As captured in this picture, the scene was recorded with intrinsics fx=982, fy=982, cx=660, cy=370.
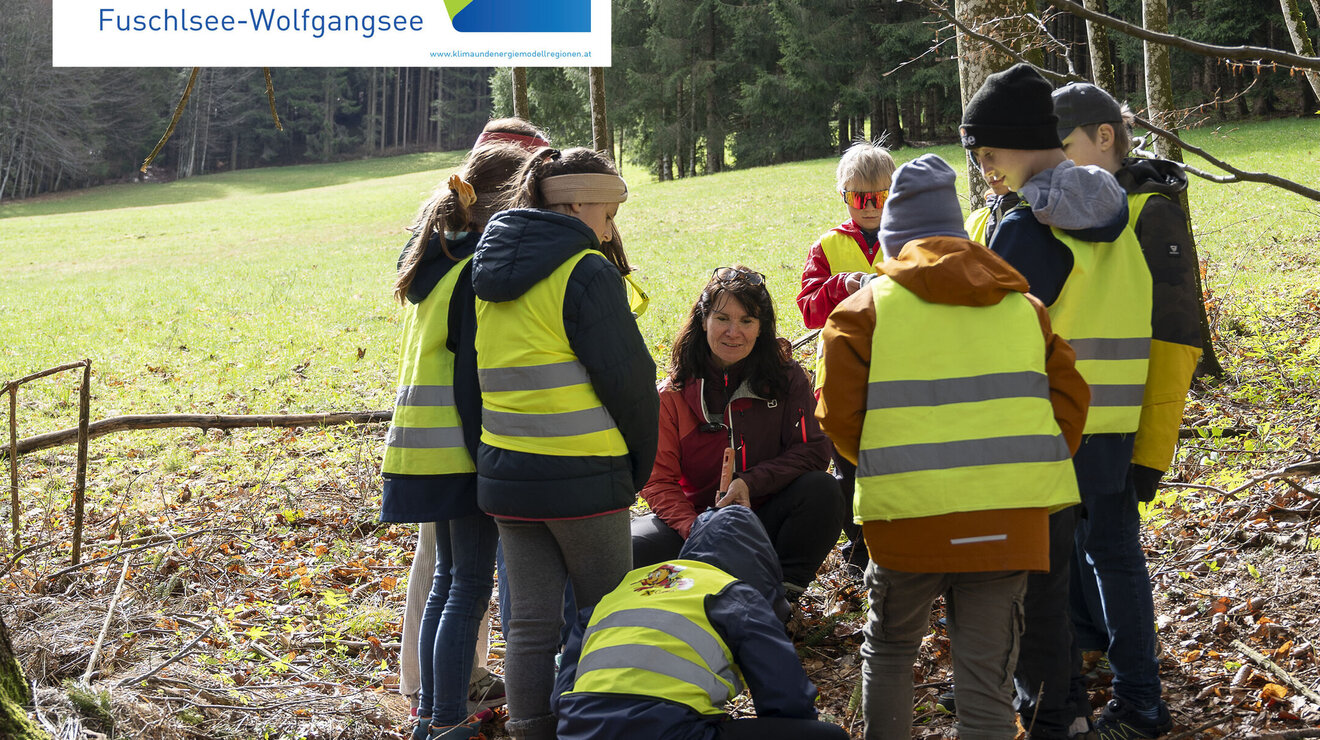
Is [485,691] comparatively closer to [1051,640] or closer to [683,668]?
[683,668]

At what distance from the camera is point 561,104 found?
39.5 m

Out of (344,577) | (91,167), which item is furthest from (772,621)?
(91,167)

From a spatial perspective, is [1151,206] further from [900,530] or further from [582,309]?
[582,309]

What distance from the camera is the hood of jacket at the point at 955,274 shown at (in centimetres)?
237

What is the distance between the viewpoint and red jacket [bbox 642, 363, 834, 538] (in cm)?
404

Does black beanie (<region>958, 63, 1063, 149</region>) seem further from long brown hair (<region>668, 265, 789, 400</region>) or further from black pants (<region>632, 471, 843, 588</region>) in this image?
black pants (<region>632, 471, 843, 588</region>)

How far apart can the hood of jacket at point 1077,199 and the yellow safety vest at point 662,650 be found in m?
1.36

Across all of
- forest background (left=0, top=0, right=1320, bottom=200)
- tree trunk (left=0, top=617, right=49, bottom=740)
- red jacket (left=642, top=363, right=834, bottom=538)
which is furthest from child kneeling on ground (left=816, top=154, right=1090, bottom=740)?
forest background (left=0, top=0, right=1320, bottom=200)

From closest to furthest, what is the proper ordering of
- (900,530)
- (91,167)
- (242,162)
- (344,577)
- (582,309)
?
(900,530)
(582,309)
(344,577)
(91,167)
(242,162)

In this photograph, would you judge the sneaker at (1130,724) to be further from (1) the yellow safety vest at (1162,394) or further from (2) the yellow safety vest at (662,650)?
(2) the yellow safety vest at (662,650)

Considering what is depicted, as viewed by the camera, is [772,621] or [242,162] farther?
[242,162]

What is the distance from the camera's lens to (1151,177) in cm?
304

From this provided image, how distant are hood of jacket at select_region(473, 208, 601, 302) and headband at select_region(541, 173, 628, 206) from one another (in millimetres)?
93

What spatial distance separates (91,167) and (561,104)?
106 feet
